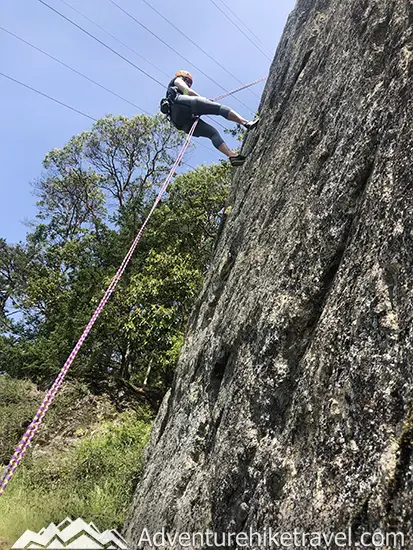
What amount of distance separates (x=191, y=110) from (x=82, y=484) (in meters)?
6.57

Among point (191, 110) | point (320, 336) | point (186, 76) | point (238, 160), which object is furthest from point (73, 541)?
point (186, 76)

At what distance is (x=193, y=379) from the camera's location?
4.27 m

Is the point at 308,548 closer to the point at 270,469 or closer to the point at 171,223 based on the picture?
the point at 270,469

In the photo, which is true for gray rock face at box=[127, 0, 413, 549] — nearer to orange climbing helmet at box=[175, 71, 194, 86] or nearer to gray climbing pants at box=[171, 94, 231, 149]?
gray climbing pants at box=[171, 94, 231, 149]

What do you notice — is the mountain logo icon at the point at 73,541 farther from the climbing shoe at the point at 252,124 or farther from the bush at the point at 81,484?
Result: the climbing shoe at the point at 252,124

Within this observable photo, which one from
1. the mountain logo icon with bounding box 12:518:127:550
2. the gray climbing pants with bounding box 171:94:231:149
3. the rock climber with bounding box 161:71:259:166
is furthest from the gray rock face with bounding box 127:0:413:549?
the gray climbing pants with bounding box 171:94:231:149

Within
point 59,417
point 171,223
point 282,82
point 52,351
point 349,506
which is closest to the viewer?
point 349,506

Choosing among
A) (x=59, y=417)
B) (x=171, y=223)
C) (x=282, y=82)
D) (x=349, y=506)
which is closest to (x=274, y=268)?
(x=349, y=506)

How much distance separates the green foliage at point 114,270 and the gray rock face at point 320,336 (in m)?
6.62

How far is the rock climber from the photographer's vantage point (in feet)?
22.9

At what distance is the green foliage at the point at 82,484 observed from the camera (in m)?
5.32

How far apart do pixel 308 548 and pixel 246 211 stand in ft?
12.0

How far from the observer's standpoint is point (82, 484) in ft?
22.6

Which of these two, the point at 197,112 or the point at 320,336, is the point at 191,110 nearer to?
the point at 197,112
